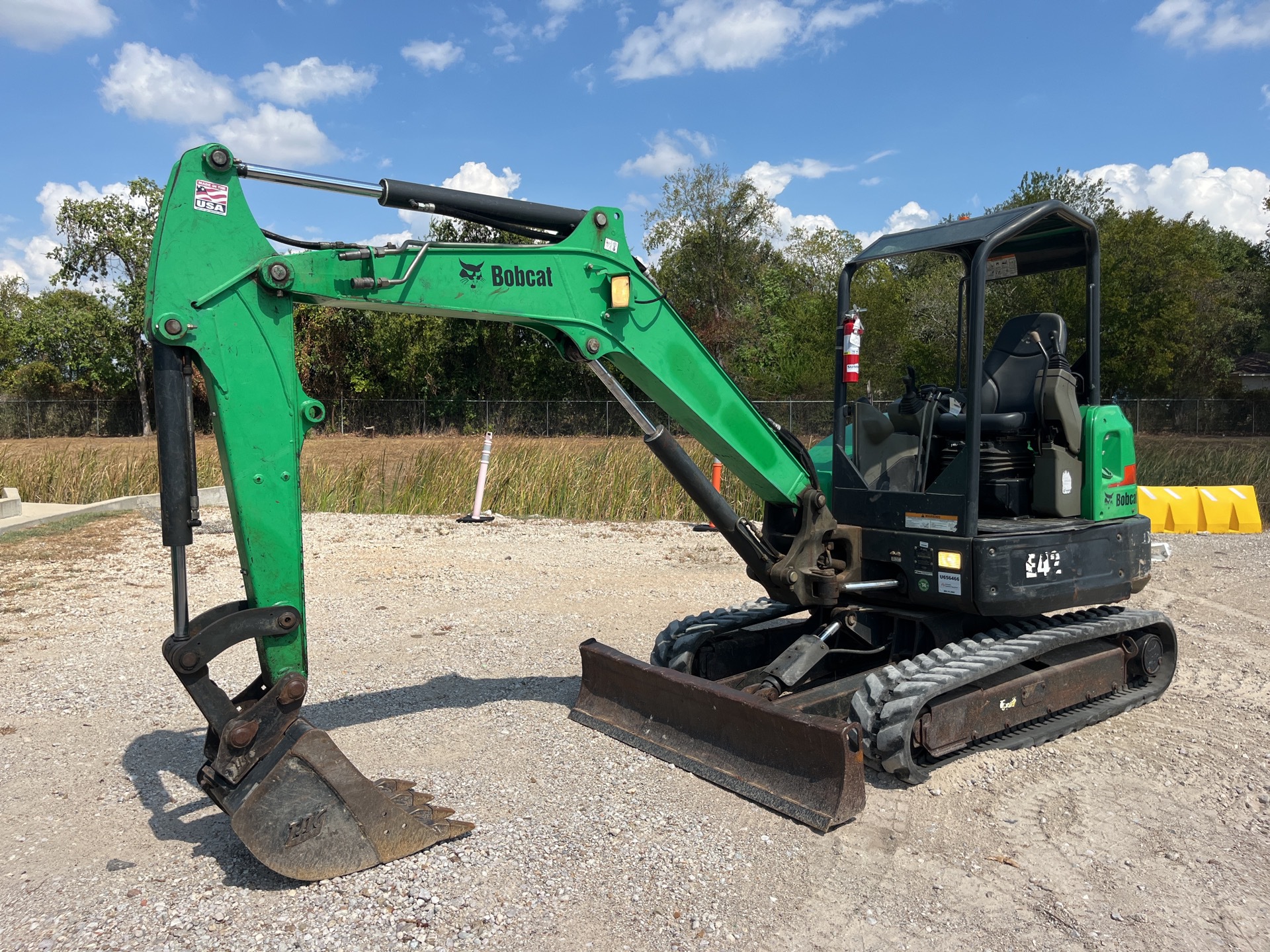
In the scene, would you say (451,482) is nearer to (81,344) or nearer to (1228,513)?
(1228,513)

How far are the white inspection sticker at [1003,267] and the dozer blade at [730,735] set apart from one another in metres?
3.16

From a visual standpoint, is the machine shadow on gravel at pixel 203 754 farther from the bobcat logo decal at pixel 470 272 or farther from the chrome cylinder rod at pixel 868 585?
the bobcat logo decal at pixel 470 272

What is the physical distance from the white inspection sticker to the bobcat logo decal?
11.1ft

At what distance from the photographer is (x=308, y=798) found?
3729 mm

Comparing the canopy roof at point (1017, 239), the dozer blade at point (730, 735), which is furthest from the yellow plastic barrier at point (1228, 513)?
the dozer blade at point (730, 735)

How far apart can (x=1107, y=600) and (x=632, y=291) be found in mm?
3344

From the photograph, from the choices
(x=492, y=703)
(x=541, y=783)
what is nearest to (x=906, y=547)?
(x=541, y=783)

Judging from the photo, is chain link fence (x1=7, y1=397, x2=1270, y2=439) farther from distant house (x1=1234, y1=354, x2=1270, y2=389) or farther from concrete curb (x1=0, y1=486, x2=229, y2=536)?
concrete curb (x1=0, y1=486, x2=229, y2=536)

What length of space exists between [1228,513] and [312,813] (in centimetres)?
1308

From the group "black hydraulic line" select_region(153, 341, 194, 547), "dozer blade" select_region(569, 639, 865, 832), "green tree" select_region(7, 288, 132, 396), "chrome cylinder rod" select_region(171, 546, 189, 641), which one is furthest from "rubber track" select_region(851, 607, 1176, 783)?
"green tree" select_region(7, 288, 132, 396)

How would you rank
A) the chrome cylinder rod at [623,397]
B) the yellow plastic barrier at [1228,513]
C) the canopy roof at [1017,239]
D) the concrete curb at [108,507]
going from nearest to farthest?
1. the chrome cylinder rod at [623,397]
2. the canopy roof at [1017,239]
3. the concrete curb at [108,507]
4. the yellow plastic barrier at [1228,513]

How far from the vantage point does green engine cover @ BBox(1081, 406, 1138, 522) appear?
555 centimetres

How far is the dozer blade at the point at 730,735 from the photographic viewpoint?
4328mm

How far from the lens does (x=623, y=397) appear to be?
474cm
